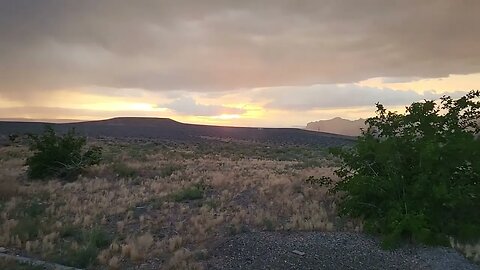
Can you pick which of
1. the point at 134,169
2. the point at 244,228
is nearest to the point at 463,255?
the point at 244,228

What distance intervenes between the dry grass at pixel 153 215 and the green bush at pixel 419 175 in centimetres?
107

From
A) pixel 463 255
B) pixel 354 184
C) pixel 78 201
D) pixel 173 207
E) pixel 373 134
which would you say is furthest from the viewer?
pixel 78 201

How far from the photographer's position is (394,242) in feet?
33.6

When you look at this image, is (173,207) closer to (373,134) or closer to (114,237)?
(114,237)

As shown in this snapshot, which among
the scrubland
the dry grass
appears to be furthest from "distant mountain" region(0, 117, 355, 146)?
the scrubland

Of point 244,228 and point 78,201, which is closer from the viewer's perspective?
point 244,228

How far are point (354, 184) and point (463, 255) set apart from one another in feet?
9.80

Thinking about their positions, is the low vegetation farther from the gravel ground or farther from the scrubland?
A: the gravel ground

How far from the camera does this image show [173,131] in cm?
10662

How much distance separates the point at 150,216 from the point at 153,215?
133 millimetres

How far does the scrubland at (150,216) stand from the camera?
10.6 metres

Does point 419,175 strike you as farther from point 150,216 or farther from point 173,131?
point 173,131

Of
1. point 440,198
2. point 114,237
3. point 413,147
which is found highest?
point 413,147

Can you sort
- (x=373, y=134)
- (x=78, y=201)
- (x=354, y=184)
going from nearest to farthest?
(x=354, y=184), (x=373, y=134), (x=78, y=201)
